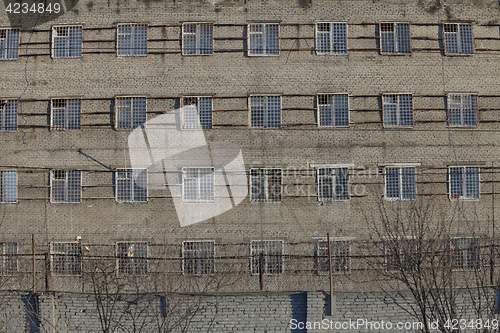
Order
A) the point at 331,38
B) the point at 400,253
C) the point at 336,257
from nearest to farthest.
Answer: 1. the point at 400,253
2. the point at 336,257
3. the point at 331,38

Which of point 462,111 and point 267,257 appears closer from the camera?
point 267,257

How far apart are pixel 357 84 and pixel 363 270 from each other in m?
9.89

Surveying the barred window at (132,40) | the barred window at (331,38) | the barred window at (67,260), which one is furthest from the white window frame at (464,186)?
the barred window at (67,260)

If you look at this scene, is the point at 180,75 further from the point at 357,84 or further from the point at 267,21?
the point at 357,84

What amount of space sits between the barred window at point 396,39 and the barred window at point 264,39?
575 cm

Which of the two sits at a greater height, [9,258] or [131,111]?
[131,111]

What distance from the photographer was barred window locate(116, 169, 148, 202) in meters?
17.2

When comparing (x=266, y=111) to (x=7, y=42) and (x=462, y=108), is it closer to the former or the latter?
(x=462, y=108)

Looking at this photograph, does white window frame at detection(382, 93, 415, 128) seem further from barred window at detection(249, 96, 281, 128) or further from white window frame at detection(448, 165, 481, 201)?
barred window at detection(249, 96, 281, 128)

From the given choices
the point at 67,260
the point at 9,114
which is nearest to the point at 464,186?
the point at 67,260

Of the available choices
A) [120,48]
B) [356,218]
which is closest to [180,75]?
[120,48]

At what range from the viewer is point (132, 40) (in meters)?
17.6

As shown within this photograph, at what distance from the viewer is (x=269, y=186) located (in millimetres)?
17234

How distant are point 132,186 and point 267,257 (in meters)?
8.12
